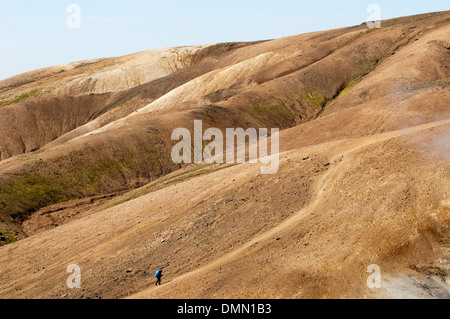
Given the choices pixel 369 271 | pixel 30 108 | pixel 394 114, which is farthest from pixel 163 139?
pixel 30 108

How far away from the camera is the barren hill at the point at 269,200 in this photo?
16703 mm

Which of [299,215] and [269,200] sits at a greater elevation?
[269,200]

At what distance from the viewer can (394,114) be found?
34125 millimetres

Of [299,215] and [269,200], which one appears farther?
[269,200]

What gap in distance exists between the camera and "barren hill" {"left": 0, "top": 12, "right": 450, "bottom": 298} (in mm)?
16703

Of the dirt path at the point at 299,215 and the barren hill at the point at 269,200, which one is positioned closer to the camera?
the barren hill at the point at 269,200

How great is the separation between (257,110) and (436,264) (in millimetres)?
42410

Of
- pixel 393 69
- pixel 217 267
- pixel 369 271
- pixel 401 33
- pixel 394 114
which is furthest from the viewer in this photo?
pixel 401 33

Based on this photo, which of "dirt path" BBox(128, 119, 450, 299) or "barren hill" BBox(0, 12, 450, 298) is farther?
"dirt path" BBox(128, 119, 450, 299)

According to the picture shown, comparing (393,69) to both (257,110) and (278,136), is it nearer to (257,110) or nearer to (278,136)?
(257,110)

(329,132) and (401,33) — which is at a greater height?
(401,33)

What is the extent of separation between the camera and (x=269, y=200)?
22.6 meters

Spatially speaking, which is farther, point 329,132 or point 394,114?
point 329,132
